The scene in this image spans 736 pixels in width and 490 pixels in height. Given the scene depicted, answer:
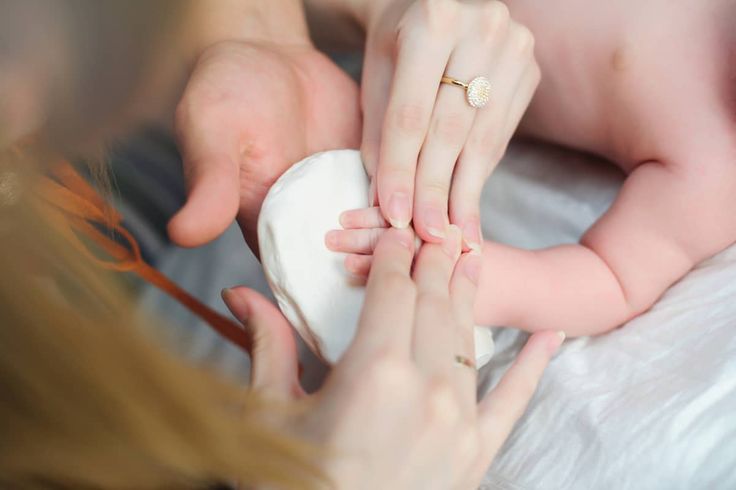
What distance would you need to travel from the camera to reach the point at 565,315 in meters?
0.68

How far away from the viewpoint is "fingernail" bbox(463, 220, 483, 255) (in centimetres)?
60

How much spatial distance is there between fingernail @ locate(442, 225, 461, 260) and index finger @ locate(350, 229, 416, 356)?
0.05 metres

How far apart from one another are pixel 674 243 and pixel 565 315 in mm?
131

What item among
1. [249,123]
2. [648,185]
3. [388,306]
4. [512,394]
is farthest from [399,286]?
[648,185]

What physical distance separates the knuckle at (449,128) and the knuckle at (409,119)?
0.02m

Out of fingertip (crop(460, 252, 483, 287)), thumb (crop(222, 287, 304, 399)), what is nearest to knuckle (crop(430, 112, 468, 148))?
fingertip (crop(460, 252, 483, 287))

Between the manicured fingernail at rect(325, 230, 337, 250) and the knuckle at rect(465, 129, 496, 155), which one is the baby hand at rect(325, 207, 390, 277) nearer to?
the manicured fingernail at rect(325, 230, 337, 250)

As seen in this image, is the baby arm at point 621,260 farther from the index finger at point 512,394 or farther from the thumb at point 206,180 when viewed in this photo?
the thumb at point 206,180

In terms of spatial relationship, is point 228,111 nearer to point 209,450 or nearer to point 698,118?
point 209,450

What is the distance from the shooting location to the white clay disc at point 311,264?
0.56 meters

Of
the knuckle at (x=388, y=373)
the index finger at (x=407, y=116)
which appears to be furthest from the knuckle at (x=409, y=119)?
the knuckle at (x=388, y=373)

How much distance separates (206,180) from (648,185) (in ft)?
1.47

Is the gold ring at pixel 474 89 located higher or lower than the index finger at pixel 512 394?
higher

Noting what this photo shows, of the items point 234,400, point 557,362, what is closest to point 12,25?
point 234,400
